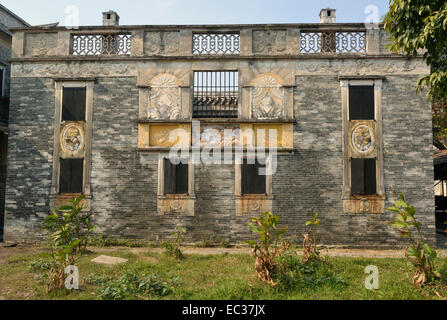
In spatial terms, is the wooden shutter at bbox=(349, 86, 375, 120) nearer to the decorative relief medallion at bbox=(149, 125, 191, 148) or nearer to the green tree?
the green tree

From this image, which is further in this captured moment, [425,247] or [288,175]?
[288,175]

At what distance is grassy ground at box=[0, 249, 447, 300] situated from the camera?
203 inches

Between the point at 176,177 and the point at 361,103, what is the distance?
677cm

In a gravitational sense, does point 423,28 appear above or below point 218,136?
above

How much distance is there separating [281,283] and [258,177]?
4.38 metres

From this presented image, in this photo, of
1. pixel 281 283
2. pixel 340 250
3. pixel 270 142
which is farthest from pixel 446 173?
pixel 281 283

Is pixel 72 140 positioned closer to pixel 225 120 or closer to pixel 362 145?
pixel 225 120

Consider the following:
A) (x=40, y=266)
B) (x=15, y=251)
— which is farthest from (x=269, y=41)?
(x=15, y=251)

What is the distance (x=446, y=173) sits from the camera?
15.8 meters

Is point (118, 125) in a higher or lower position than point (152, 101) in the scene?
lower

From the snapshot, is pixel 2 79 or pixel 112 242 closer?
pixel 112 242

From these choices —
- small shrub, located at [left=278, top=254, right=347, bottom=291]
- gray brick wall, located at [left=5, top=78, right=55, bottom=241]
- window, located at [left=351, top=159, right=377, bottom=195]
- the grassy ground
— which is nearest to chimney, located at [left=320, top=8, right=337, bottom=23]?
window, located at [left=351, top=159, right=377, bottom=195]

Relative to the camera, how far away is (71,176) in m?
9.59
